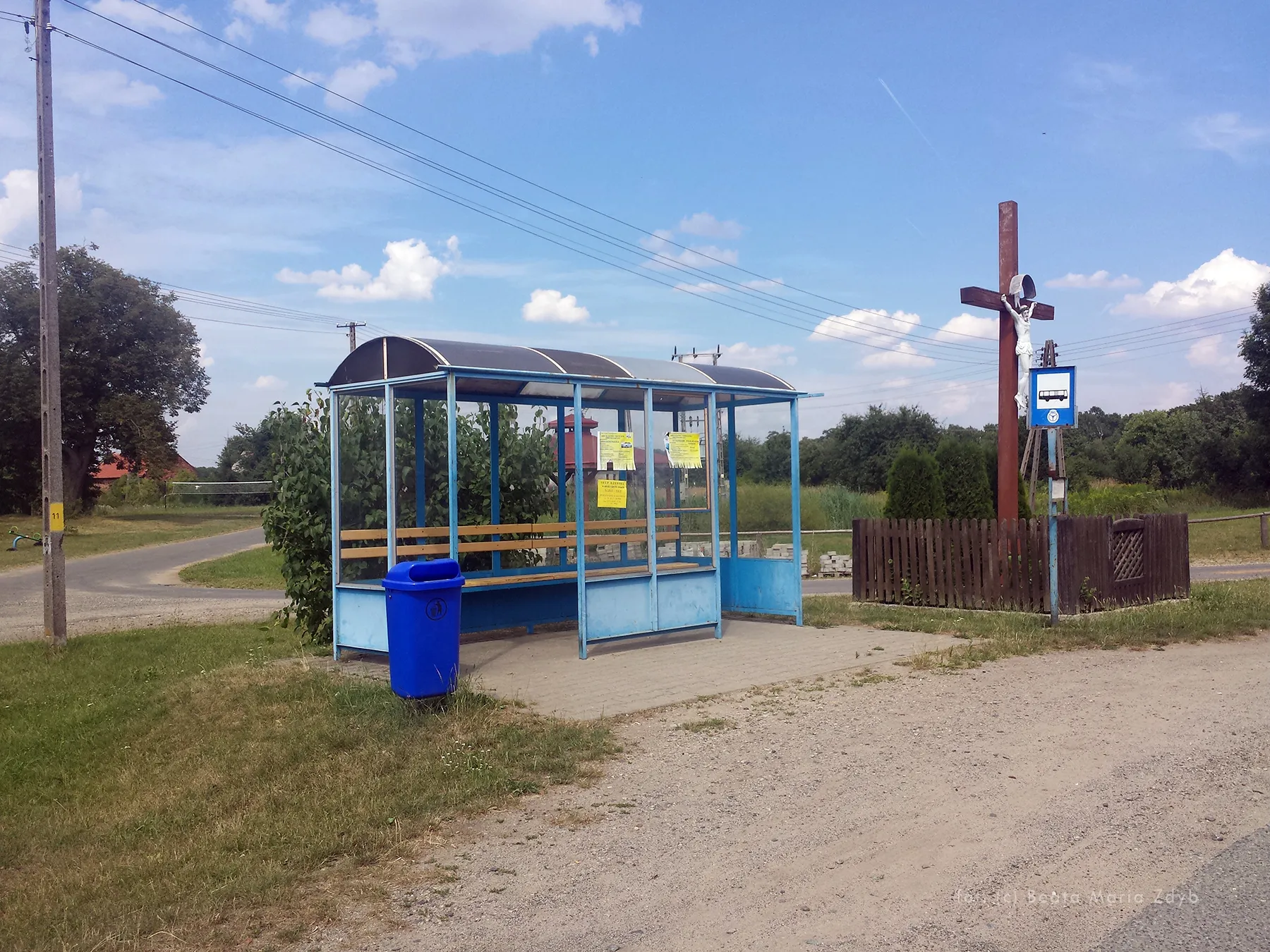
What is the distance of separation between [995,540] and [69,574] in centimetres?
2267

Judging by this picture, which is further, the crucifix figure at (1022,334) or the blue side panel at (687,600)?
the crucifix figure at (1022,334)

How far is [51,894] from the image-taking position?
4.74m

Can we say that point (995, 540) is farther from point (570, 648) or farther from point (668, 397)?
point (570, 648)

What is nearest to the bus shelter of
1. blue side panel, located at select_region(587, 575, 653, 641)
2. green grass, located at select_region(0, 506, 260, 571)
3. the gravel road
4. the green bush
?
blue side panel, located at select_region(587, 575, 653, 641)

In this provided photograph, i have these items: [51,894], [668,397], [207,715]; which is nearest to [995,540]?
[668,397]

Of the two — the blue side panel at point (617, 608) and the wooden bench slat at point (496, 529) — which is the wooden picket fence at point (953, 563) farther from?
the blue side panel at point (617, 608)

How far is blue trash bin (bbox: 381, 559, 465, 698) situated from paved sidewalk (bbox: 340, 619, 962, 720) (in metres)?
0.89

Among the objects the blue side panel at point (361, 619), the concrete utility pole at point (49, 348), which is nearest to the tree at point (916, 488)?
the blue side panel at point (361, 619)

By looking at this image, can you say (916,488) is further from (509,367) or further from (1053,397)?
(509,367)

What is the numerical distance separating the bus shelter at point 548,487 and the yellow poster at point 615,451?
0.02m

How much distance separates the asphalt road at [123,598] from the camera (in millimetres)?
16234

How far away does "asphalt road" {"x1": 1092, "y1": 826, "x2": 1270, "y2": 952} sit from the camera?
377 cm

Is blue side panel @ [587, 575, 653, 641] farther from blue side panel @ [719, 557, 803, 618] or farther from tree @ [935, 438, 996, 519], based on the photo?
tree @ [935, 438, 996, 519]

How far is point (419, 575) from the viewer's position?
24.7 feet
